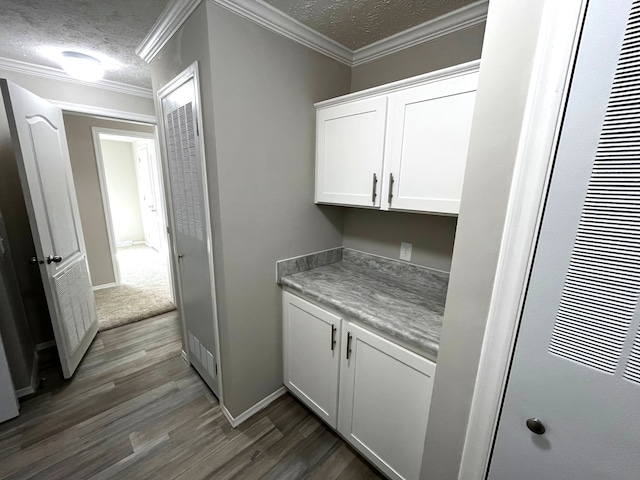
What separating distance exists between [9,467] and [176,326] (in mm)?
1395

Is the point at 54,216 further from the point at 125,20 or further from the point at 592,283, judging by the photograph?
the point at 592,283

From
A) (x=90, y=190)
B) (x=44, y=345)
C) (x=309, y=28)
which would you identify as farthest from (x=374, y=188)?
(x=90, y=190)

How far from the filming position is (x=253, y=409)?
1740mm

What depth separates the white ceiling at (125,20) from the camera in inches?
50.5

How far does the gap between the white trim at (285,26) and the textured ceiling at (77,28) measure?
0.44 m

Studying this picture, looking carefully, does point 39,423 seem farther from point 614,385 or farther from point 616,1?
point 616,1

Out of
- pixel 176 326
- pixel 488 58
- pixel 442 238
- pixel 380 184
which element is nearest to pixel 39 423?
pixel 176 326

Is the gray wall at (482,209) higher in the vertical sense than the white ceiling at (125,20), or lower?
lower

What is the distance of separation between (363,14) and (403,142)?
0.72 metres

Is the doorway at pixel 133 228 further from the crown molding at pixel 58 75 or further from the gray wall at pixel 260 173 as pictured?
the gray wall at pixel 260 173

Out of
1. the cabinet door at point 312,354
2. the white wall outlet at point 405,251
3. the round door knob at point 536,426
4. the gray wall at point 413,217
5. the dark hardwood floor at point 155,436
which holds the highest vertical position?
the gray wall at point 413,217

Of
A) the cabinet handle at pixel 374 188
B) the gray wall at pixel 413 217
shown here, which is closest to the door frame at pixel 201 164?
the cabinet handle at pixel 374 188

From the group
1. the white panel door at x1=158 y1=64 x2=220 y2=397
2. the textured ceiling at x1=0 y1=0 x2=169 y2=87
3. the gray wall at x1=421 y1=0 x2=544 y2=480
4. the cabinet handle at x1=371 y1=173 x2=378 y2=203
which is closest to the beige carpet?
the white panel door at x1=158 y1=64 x2=220 y2=397

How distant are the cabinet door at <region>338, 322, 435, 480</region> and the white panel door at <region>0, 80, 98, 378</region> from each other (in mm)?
2108
